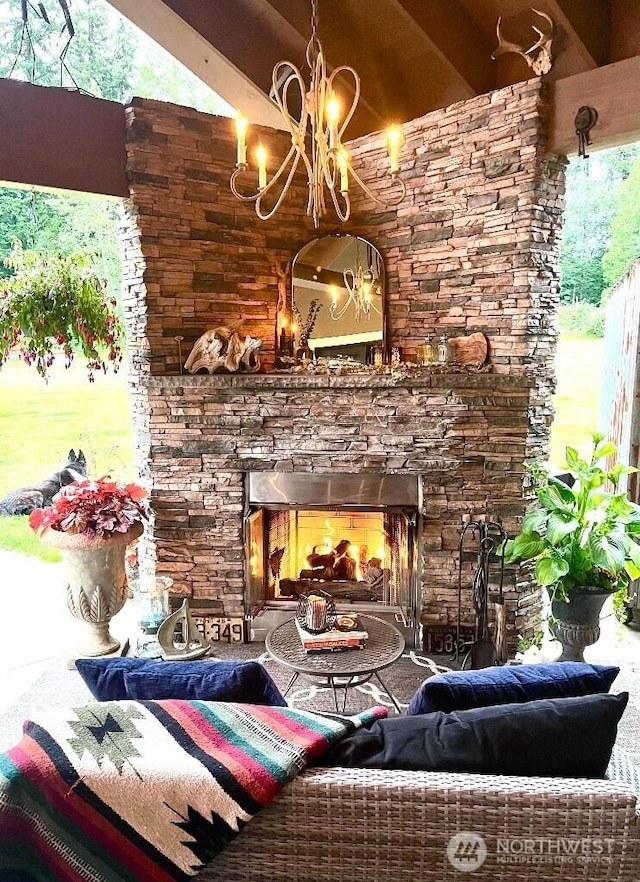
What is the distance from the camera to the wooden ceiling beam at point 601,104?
286 cm

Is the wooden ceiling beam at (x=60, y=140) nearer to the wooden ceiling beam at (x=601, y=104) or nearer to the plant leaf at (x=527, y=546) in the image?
the wooden ceiling beam at (x=601, y=104)

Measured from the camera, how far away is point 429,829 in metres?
1.30

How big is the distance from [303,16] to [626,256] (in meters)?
2.66

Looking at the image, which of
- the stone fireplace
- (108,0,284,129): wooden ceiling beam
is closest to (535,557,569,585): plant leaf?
the stone fireplace


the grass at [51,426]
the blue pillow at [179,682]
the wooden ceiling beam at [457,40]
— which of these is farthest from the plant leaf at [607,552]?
the grass at [51,426]

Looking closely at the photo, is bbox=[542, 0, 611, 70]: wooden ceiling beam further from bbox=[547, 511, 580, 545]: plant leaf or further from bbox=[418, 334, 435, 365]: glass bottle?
bbox=[547, 511, 580, 545]: plant leaf

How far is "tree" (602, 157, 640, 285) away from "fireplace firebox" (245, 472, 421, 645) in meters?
2.29

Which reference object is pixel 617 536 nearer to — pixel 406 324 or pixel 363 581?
Result: pixel 363 581

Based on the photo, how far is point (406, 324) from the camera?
389cm

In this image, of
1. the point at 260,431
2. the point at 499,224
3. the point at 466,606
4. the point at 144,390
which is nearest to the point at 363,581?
the point at 466,606

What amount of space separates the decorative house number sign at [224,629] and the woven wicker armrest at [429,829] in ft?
7.84

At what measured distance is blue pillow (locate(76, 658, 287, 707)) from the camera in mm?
1638

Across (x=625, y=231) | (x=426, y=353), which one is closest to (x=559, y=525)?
(x=426, y=353)

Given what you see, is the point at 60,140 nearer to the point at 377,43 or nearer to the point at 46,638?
the point at 377,43
